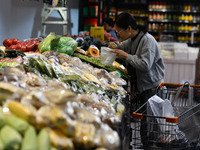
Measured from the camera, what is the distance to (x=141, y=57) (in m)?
3.41

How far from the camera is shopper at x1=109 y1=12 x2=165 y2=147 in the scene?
11.1 ft

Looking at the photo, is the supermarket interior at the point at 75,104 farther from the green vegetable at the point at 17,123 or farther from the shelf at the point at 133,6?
the shelf at the point at 133,6

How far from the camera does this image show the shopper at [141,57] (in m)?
3.38

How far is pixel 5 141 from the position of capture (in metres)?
1.18

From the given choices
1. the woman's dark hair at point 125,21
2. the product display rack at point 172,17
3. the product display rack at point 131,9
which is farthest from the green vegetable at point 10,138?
the product display rack at point 131,9

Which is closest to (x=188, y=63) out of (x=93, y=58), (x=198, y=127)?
(x=93, y=58)

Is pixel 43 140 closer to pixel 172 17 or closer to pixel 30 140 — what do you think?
pixel 30 140

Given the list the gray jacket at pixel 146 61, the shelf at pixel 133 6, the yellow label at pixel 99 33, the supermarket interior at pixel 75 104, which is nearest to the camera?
the supermarket interior at pixel 75 104

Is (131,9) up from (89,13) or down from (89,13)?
up

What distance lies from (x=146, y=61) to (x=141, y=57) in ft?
0.31

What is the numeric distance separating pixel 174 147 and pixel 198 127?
32 centimetres

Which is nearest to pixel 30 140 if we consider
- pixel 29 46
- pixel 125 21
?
pixel 125 21

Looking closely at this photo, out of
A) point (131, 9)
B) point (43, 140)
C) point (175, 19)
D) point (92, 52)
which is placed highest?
point (131, 9)

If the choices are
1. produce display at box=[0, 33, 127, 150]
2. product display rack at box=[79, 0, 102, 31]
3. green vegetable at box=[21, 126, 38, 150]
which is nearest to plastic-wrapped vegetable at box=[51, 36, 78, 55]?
produce display at box=[0, 33, 127, 150]
